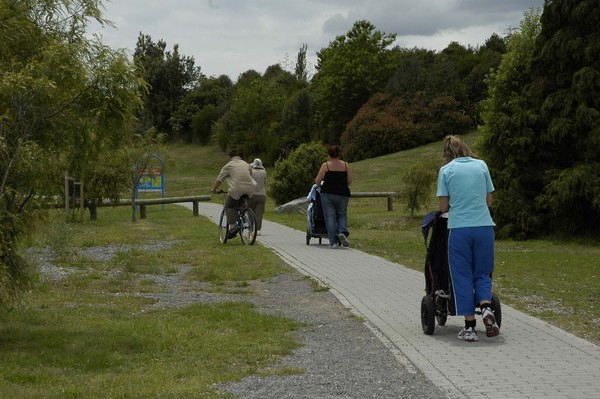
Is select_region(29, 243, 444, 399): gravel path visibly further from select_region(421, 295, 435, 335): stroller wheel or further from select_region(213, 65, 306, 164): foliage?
select_region(213, 65, 306, 164): foliage

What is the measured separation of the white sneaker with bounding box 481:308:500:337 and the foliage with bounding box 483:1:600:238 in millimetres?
14777

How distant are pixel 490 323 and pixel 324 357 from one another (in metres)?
1.59

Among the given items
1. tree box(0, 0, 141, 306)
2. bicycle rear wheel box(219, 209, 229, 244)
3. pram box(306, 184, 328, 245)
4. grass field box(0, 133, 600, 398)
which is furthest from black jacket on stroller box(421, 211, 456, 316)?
bicycle rear wheel box(219, 209, 229, 244)

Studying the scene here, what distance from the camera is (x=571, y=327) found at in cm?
922

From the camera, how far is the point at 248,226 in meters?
18.7

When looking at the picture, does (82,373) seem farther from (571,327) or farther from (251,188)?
(251,188)

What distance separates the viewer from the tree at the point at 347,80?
70.4 m

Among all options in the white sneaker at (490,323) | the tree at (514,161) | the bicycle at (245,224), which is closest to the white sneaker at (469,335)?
the white sneaker at (490,323)

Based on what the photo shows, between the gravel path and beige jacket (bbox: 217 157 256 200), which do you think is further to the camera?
beige jacket (bbox: 217 157 256 200)

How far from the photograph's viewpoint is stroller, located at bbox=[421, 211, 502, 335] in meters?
8.54

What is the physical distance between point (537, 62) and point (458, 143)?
16936 millimetres

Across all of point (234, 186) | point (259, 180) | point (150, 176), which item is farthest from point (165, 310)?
point (150, 176)

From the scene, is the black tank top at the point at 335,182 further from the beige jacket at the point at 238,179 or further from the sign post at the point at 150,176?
the sign post at the point at 150,176

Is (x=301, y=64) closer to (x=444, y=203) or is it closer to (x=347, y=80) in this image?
(x=347, y=80)
